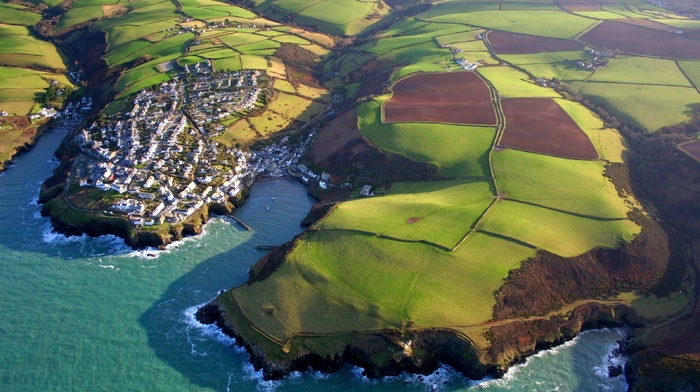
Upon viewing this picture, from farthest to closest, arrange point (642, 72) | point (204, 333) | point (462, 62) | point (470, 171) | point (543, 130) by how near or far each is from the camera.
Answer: point (462, 62)
point (642, 72)
point (543, 130)
point (470, 171)
point (204, 333)

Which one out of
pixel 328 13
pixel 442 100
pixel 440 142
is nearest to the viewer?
pixel 440 142

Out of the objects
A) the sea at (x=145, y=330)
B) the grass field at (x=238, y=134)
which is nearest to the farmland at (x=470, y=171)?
the sea at (x=145, y=330)

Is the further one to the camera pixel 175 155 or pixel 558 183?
pixel 175 155

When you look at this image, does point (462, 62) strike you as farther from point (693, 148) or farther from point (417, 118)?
point (693, 148)

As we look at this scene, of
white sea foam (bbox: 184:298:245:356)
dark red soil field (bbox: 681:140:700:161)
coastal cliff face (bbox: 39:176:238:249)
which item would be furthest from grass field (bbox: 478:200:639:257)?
coastal cliff face (bbox: 39:176:238:249)

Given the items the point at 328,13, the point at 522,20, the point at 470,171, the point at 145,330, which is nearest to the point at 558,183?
the point at 470,171

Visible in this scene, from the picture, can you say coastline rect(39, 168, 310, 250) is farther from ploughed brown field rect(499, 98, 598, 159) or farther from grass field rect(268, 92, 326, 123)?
ploughed brown field rect(499, 98, 598, 159)

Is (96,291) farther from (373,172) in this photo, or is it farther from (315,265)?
(373,172)
